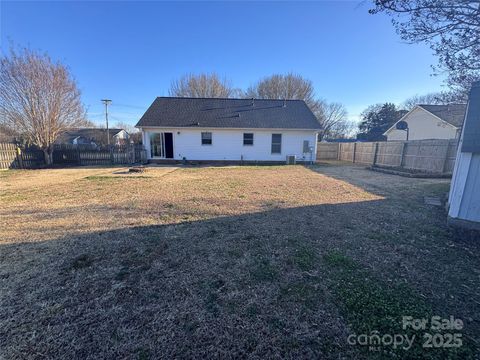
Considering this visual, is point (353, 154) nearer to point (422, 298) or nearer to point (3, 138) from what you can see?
point (422, 298)

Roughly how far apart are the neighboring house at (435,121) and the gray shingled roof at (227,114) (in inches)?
381

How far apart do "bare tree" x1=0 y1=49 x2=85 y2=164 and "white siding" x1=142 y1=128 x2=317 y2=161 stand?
518 centimetres

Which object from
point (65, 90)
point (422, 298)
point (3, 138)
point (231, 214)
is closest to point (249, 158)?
point (231, 214)

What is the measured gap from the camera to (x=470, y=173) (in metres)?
3.54

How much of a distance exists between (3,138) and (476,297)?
2164 cm

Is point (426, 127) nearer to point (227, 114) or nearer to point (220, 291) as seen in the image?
point (227, 114)

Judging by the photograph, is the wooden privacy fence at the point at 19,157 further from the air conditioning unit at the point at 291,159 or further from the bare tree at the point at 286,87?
the bare tree at the point at 286,87

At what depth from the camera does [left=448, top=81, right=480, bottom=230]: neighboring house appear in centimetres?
349

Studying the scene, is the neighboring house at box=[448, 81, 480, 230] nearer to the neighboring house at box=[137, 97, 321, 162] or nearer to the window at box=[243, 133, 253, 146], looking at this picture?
the neighboring house at box=[137, 97, 321, 162]

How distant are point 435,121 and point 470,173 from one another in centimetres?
2115

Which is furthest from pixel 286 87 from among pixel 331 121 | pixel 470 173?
pixel 470 173

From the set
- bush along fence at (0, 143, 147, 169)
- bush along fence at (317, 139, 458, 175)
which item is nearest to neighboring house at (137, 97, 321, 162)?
bush along fence at (0, 143, 147, 169)

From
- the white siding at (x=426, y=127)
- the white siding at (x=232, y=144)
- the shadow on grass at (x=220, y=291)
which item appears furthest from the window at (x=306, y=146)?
the shadow on grass at (x=220, y=291)

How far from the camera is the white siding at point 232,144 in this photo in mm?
15359
